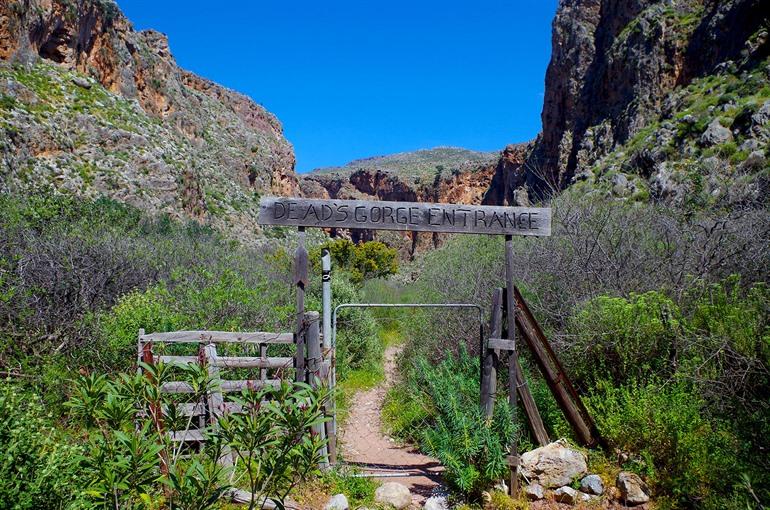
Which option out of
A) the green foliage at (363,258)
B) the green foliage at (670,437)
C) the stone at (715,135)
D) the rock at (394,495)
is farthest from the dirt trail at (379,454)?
the green foliage at (363,258)

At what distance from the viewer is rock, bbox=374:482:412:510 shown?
4.42 meters

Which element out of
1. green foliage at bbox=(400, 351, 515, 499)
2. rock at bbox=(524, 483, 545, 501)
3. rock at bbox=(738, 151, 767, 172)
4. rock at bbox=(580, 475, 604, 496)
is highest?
rock at bbox=(738, 151, 767, 172)

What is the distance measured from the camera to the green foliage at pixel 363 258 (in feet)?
95.2

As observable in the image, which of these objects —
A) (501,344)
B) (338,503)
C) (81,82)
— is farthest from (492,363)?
(81,82)

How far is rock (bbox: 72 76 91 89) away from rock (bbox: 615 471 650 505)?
29822 mm

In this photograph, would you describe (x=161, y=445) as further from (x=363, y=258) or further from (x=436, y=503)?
(x=363, y=258)

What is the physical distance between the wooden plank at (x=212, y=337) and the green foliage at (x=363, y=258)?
17790 mm

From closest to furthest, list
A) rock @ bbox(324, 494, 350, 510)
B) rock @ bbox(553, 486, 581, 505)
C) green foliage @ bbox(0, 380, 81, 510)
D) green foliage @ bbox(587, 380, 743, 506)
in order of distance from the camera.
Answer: green foliage @ bbox(0, 380, 81, 510)
green foliage @ bbox(587, 380, 743, 506)
rock @ bbox(324, 494, 350, 510)
rock @ bbox(553, 486, 581, 505)

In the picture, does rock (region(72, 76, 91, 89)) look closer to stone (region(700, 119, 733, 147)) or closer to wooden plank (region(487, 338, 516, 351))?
wooden plank (region(487, 338, 516, 351))

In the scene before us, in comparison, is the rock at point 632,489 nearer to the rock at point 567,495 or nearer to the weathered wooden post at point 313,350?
the rock at point 567,495

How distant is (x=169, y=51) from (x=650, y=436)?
171 feet

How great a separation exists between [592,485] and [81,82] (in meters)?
30.0

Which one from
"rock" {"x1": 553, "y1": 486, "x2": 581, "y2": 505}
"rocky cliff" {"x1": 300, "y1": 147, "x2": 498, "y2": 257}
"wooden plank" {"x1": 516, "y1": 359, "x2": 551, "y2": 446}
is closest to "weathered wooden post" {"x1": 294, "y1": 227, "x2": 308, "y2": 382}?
"wooden plank" {"x1": 516, "y1": 359, "x2": 551, "y2": 446}

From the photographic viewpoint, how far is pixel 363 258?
33.0 metres
